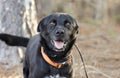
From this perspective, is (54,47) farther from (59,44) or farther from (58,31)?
(58,31)

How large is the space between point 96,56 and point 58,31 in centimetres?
453

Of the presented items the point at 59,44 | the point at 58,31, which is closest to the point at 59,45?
the point at 59,44

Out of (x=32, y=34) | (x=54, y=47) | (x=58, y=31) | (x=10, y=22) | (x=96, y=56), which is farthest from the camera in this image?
(x=96, y=56)

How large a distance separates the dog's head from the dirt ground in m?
2.04

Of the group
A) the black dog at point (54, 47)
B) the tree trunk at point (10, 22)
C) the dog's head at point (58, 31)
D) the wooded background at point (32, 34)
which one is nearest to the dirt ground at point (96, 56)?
the wooded background at point (32, 34)

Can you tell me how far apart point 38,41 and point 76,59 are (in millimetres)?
2980

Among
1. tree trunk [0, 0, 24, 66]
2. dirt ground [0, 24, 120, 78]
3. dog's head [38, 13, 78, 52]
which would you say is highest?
dog's head [38, 13, 78, 52]

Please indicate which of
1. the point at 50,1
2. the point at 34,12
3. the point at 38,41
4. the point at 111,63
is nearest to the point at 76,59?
the point at 111,63

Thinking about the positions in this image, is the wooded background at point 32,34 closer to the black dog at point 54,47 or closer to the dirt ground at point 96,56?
the dirt ground at point 96,56

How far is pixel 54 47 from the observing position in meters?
5.88

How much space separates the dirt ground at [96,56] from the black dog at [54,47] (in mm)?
1799

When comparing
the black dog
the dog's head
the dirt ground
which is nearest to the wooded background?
→ the dirt ground

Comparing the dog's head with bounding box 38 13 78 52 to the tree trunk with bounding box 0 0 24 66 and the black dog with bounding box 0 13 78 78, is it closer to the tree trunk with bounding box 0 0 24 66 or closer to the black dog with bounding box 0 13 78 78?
the black dog with bounding box 0 13 78 78

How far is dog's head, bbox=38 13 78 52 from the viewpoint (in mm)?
5770
